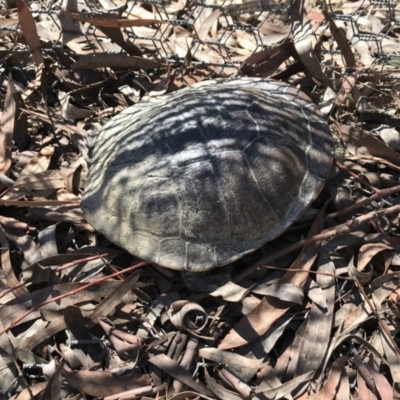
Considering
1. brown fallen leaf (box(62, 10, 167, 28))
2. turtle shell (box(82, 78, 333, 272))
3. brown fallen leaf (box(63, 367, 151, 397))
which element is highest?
brown fallen leaf (box(62, 10, 167, 28))

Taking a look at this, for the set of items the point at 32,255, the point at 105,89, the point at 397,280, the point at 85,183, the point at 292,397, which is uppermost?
the point at 105,89

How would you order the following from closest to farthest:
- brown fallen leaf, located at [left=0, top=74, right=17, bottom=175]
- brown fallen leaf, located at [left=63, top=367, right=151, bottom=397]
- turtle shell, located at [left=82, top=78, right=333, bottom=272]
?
brown fallen leaf, located at [left=63, top=367, right=151, bottom=397], turtle shell, located at [left=82, top=78, right=333, bottom=272], brown fallen leaf, located at [left=0, top=74, right=17, bottom=175]

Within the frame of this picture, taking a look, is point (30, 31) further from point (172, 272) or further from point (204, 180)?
point (172, 272)

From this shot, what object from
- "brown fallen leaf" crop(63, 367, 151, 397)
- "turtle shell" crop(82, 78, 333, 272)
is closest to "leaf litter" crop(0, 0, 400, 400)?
"brown fallen leaf" crop(63, 367, 151, 397)

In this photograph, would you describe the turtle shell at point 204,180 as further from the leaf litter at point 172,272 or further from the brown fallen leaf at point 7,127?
the brown fallen leaf at point 7,127

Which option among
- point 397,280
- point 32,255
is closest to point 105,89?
point 32,255

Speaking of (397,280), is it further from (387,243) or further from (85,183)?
(85,183)

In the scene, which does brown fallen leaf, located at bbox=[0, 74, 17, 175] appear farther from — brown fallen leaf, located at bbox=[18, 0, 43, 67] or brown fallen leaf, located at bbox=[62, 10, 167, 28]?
brown fallen leaf, located at bbox=[62, 10, 167, 28]
